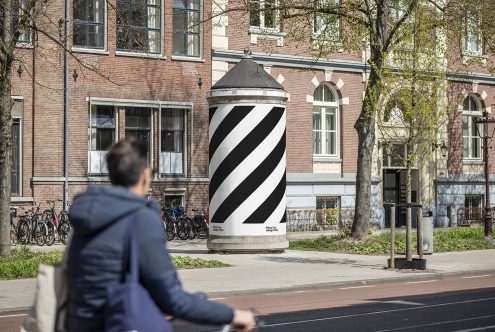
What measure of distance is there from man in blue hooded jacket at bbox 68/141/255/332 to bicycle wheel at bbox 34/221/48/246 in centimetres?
2433

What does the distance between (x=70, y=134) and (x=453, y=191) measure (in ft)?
56.5

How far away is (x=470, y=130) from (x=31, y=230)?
20.7m

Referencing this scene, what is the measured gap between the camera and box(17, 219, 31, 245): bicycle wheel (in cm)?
2878

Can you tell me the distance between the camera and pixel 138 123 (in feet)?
108

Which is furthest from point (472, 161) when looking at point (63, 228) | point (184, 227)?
point (63, 228)

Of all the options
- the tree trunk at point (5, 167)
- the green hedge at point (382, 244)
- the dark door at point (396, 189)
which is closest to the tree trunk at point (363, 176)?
the green hedge at point (382, 244)

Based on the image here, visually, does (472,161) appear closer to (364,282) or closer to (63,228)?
(63,228)

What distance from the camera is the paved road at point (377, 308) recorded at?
13.0 metres

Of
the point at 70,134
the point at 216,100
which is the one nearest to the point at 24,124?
the point at 70,134

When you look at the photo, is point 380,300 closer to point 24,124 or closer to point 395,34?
point 395,34

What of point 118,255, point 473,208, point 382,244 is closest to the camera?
point 118,255

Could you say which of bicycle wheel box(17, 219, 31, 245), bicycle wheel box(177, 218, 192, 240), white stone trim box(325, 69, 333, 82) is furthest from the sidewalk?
white stone trim box(325, 69, 333, 82)

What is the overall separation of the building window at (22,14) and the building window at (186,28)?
5311 millimetres

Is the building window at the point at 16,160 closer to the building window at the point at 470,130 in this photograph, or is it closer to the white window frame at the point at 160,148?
the white window frame at the point at 160,148
